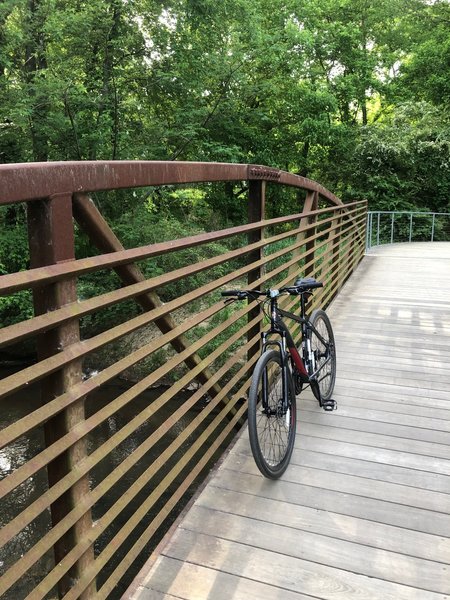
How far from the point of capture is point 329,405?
3.34 metres

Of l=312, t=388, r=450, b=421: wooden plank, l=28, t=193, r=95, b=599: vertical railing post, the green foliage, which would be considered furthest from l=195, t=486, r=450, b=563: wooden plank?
the green foliage

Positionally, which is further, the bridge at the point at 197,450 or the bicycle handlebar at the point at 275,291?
the bicycle handlebar at the point at 275,291

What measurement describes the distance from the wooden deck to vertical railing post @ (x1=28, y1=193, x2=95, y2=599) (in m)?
0.47

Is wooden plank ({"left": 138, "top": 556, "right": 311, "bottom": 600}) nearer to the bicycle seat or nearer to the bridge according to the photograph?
the bridge

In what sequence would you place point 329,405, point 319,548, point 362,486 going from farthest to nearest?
point 329,405, point 362,486, point 319,548

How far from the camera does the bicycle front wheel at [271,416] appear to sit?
2428mm

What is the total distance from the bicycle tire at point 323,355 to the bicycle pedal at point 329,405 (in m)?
0.04

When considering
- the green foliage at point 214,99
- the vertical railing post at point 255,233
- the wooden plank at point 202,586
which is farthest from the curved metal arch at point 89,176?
the green foliage at point 214,99

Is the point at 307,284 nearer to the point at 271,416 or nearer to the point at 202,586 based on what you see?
the point at 271,416

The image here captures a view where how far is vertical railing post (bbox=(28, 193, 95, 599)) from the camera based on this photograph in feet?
4.86

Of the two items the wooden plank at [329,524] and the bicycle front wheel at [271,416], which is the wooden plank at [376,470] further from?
the wooden plank at [329,524]

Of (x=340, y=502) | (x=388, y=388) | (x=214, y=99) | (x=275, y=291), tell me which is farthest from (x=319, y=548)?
(x=214, y=99)

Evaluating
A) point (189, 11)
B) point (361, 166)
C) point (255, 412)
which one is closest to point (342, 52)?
point (361, 166)

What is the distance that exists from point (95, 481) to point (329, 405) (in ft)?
12.3
